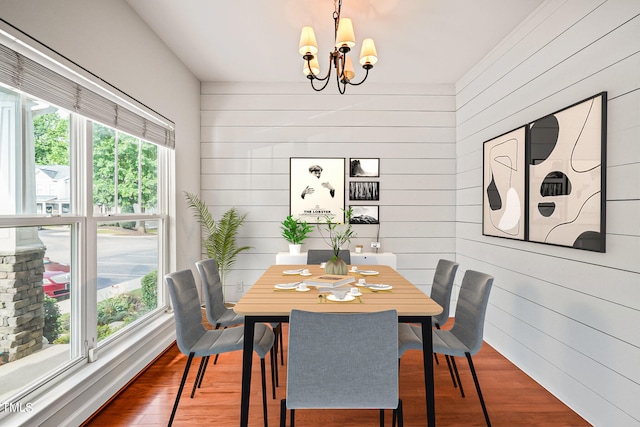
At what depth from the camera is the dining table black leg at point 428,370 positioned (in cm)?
177

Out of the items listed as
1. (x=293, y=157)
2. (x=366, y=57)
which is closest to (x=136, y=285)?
(x=293, y=157)

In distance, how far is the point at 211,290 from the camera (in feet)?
8.82

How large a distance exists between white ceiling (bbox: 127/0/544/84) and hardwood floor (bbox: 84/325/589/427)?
279cm

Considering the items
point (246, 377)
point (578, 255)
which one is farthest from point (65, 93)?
point (578, 255)

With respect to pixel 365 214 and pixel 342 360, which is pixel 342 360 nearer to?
pixel 342 360

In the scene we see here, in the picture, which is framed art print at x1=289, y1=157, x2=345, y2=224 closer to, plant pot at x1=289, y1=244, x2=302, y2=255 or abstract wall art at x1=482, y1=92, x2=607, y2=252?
plant pot at x1=289, y1=244, x2=302, y2=255

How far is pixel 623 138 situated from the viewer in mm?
1916

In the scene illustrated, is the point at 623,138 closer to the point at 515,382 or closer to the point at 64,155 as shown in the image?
the point at 515,382

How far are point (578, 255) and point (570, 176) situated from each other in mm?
499

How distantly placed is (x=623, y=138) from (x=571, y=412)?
5.52 feet

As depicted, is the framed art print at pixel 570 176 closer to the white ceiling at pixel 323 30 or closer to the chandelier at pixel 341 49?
the white ceiling at pixel 323 30

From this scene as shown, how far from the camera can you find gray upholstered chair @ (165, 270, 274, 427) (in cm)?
203

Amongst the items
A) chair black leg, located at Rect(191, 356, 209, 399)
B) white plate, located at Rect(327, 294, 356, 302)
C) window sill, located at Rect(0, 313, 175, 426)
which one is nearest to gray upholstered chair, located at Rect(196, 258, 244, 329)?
chair black leg, located at Rect(191, 356, 209, 399)

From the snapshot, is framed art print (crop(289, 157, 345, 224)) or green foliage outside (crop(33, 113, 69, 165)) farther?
framed art print (crop(289, 157, 345, 224))
